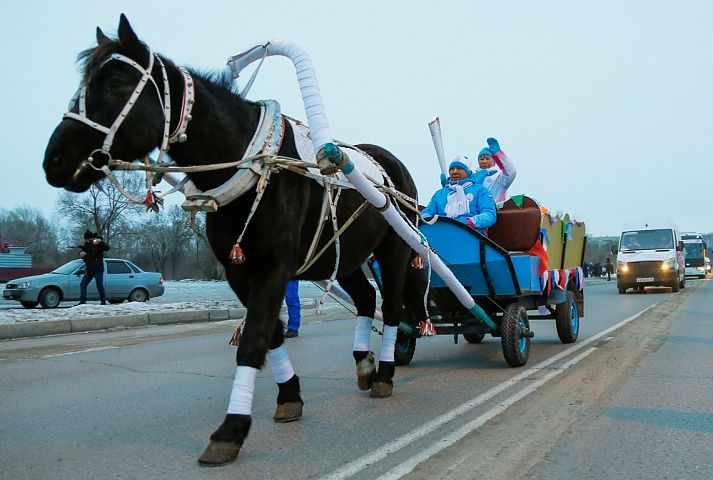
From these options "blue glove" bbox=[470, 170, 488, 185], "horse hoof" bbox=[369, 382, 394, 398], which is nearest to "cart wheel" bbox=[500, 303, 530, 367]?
"blue glove" bbox=[470, 170, 488, 185]

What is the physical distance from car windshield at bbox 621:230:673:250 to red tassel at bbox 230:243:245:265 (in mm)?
24815

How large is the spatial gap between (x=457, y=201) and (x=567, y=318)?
2413mm

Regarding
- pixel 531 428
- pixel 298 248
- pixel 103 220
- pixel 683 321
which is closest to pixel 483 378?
pixel 531 428

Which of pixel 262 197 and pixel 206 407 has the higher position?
pixel 262 197

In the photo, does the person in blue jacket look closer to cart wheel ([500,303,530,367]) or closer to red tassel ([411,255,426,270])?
cart wheel ([500,303,530,367])

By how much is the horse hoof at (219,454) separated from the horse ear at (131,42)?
2.14m

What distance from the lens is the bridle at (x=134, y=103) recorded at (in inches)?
136

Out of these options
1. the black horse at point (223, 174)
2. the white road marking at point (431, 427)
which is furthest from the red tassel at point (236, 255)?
the white road marking at point (431, 427)

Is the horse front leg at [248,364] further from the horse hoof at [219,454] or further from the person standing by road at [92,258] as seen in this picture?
the person standing by road at [92,258]

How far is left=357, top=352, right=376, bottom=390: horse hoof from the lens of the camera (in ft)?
18.1

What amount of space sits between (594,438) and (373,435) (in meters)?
1.37

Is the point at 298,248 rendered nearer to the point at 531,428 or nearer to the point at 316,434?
the point at 316,434

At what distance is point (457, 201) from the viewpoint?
24.5 ft

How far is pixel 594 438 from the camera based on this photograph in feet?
13.5
